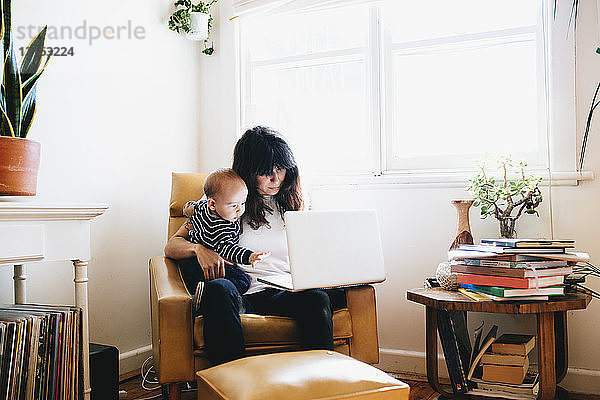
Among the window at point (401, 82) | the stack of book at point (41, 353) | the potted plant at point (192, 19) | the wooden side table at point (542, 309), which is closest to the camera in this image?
the stack of book at point (41, 353)

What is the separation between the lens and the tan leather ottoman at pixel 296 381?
1.33m

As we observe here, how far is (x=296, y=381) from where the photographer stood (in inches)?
53.6

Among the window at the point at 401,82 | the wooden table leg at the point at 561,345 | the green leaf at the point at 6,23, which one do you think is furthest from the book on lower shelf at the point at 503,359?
the green leaf at the point at 6,23

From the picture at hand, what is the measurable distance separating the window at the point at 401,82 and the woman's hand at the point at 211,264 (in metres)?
0.80

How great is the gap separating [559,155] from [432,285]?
0.71 metres

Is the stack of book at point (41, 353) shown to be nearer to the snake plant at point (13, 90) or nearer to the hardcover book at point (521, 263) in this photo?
the snake plant at point (13, 90)

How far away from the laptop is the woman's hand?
0.56ft

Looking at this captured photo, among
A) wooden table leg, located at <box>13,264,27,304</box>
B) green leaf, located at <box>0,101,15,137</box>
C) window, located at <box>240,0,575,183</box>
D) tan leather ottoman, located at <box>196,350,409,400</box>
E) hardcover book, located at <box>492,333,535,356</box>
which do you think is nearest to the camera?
tan leather ottoman, located at <box>196,350,409,400</box>

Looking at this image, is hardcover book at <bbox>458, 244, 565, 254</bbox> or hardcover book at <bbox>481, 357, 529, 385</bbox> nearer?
hardcover book at <bbox>458, 244, 565, 254</bbox>

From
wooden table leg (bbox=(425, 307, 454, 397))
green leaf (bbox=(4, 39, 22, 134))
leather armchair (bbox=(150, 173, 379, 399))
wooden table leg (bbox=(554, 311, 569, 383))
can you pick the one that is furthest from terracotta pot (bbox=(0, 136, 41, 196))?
wooden table leg (bbox=(554, 311, 569, 383))

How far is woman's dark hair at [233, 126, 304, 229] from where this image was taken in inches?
86.2

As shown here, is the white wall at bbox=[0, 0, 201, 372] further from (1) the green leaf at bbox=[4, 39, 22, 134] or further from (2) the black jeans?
(2) the black jeans

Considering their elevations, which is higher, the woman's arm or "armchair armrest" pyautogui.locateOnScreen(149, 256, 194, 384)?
the woman's arm

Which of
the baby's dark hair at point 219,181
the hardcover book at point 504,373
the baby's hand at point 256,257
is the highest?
the baby's dark hair at point 219,181
